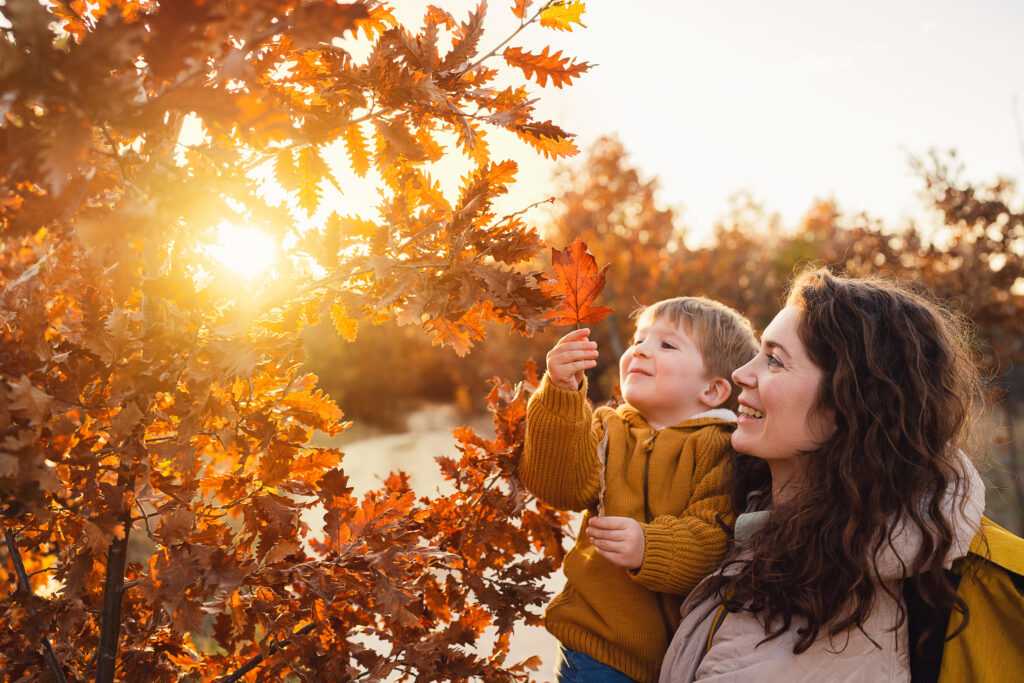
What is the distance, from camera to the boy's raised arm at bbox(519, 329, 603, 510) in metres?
1.89

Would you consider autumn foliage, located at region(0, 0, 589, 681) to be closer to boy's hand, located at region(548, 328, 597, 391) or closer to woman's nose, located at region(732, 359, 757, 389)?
boy's hand, located at region(548, 328, 597, 391)

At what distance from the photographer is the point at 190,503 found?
1.52 m

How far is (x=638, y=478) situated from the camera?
2141 mm

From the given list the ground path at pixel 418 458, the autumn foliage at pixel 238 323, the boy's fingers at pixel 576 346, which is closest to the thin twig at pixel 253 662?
the autumn foliage at pixel 238 323

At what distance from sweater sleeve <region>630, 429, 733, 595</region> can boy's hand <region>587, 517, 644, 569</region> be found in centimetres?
2

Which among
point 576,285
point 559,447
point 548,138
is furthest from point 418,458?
point 548,138

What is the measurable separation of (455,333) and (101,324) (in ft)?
2.30

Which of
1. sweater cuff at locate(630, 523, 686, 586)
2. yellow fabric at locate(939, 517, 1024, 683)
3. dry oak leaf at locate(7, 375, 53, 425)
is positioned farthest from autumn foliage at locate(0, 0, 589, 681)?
yellow fabric at locate(939, 517, 1024, 683)

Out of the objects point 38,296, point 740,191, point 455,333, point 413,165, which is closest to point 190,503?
point 38,296

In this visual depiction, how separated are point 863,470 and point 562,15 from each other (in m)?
1.25

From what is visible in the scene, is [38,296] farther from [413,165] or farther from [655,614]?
[655,614]

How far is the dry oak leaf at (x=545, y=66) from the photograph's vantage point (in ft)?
5.23

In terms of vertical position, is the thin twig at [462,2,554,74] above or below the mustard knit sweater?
above

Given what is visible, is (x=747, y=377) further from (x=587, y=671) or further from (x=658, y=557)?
(x=587, y=671)
